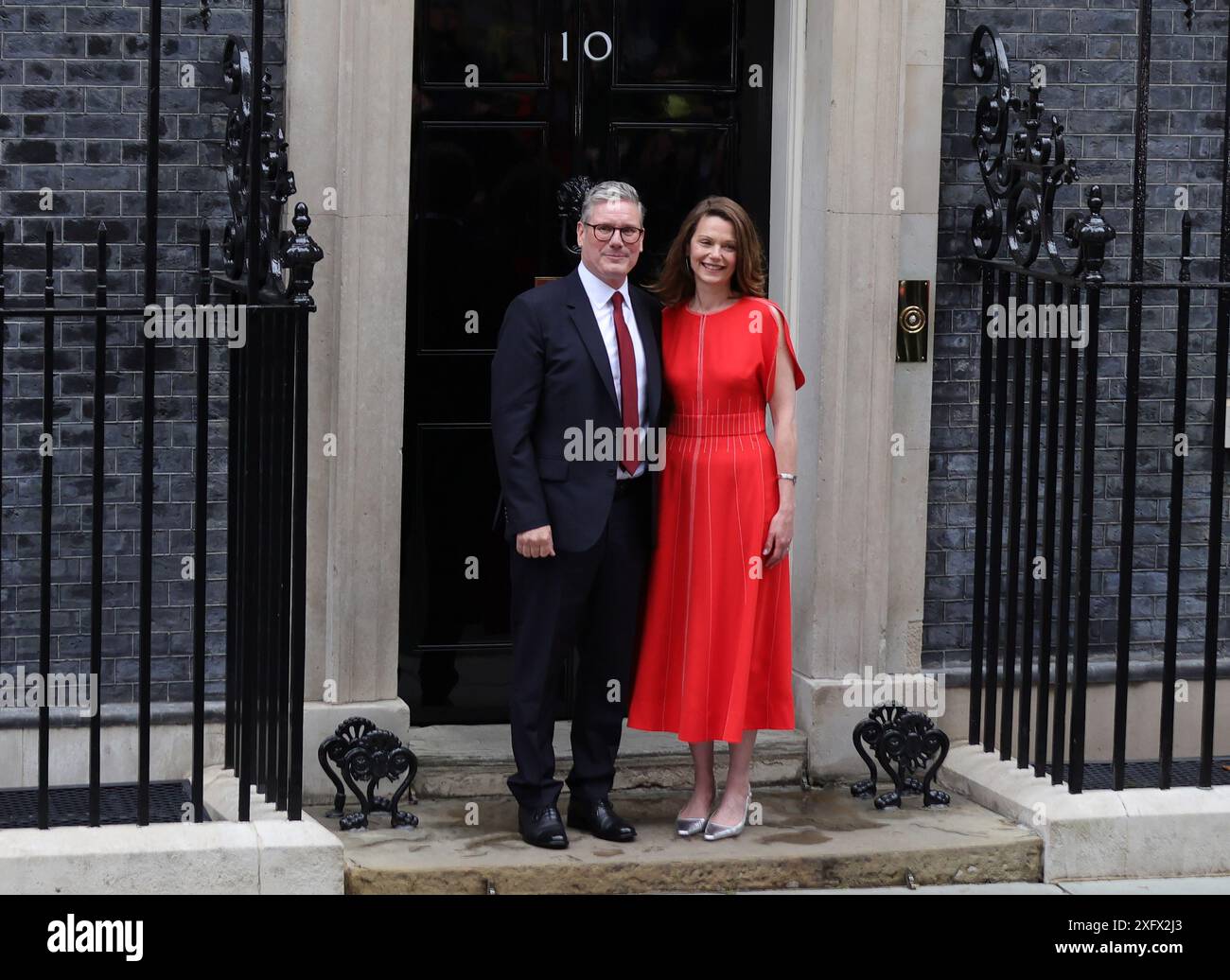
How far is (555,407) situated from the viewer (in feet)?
19.9

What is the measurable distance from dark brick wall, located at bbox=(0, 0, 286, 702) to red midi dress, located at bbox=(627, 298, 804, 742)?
1.62m

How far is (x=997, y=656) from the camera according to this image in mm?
6980

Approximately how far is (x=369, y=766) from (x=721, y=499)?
1417mm

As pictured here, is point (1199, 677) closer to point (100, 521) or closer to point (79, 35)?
point (100, 521)

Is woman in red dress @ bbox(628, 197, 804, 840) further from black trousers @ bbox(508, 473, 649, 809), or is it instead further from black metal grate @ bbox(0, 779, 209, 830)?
black metal grate @ bbox(0, 779, 209, 830)

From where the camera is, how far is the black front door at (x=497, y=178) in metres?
7.06

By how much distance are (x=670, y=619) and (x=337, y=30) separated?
2.24 metres

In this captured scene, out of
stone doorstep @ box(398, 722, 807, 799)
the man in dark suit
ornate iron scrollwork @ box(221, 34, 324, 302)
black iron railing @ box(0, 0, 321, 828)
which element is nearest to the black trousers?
the man in dark suit

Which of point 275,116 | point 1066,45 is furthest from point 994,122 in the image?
point 275,116

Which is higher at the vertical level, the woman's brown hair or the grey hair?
the grey hair

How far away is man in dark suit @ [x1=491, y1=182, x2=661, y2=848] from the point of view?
6.04m

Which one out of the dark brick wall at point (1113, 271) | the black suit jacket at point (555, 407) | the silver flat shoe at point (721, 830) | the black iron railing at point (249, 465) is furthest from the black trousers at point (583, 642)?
the dark brick wall at point (1113, 271)

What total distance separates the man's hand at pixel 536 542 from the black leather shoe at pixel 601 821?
34.6 inches

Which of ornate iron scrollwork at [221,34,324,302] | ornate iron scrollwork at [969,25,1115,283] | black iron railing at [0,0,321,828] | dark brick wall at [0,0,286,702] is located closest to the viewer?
black iron railing at [0,0,321,828]
